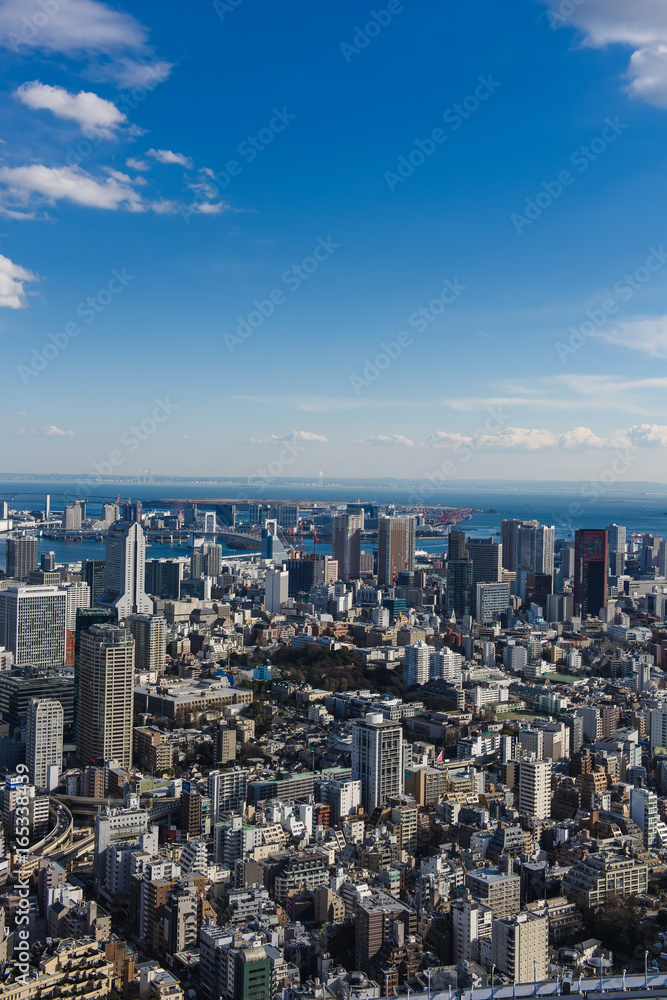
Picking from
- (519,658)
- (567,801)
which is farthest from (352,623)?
(567,801)

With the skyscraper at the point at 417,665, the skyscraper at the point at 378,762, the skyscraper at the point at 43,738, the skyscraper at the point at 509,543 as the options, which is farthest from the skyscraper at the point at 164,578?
the skyscraper at the point at 378,762

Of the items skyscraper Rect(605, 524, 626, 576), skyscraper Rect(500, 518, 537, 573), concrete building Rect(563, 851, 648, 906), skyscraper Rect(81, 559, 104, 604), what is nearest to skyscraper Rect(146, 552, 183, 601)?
skyscraper Rect(81, 559, 104, 604)

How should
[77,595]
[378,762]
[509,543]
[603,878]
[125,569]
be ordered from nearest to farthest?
[603,878] < [378,762] < [125,569] < [77,595] < [509,543]

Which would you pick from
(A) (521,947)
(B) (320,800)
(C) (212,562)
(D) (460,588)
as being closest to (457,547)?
(D) (460,588)

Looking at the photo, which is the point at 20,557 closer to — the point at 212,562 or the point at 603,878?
the point at 212,562

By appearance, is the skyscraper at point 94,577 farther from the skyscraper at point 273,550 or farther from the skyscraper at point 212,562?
the skyscraper at point 273,550
